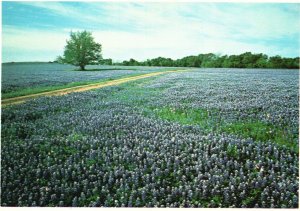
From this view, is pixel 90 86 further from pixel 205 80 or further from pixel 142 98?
pixel 205 80

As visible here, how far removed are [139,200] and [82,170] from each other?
0.94 metres

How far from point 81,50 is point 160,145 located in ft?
9.06

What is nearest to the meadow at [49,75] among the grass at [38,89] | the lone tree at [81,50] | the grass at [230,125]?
the grass at [38,89]

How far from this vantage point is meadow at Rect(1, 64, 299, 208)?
394cm

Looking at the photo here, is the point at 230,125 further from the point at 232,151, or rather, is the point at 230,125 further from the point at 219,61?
the point at 219,61

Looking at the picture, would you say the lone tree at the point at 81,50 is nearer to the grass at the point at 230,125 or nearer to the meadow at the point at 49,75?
the meadow at the point at 49,75

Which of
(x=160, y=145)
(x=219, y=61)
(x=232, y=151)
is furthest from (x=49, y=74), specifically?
(x=232, y=151)

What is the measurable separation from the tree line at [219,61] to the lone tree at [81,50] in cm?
62

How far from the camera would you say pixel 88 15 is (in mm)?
5430

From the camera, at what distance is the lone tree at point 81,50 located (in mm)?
5707

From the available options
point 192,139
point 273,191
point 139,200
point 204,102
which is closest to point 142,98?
point 204,102

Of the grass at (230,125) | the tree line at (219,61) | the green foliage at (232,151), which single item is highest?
the tree line at (219,61)

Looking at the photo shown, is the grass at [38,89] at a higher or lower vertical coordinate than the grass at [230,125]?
higher

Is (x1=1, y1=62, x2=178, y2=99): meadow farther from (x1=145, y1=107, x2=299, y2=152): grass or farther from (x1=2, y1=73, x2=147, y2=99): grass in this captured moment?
(x1=145, y1=107, x2=299, y2=152): grass
